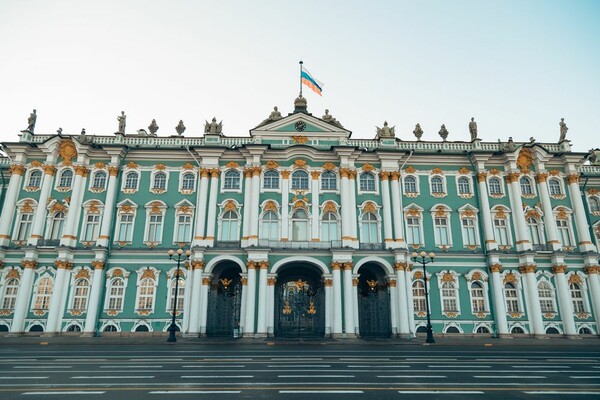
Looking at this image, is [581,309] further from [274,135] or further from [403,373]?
[274,135]

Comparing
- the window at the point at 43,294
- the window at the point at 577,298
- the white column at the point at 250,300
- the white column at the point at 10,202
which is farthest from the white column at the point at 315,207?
the white column at the point at 10,202

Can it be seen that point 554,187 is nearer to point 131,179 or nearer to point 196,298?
point 196,298

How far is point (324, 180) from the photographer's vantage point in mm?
34938

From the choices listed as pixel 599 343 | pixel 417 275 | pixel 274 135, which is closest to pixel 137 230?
pixel 274 135

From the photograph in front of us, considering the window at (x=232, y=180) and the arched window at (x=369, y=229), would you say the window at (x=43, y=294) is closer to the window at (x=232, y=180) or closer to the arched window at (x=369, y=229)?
the window at (x=232, y=180)

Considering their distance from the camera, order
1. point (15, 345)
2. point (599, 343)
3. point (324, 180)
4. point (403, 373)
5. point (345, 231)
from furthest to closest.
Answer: point (324, 180) → point (345, 231) → point (599, 343) → point (15, 345) → point (403, 373)

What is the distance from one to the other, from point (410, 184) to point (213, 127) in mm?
19486

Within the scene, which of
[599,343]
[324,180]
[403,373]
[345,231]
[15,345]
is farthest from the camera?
[324,180]

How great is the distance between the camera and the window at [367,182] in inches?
1380

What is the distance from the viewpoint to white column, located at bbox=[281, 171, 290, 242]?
32.8 m

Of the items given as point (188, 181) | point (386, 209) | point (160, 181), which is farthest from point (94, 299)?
point (386, 209)

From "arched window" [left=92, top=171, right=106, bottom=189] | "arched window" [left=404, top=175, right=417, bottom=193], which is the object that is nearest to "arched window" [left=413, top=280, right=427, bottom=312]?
"arched window" [left=404, top=175, right=417, bottom=193]

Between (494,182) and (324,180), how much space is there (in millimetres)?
16161

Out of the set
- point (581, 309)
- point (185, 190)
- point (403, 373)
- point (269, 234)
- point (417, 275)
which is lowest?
point (403, 373)
